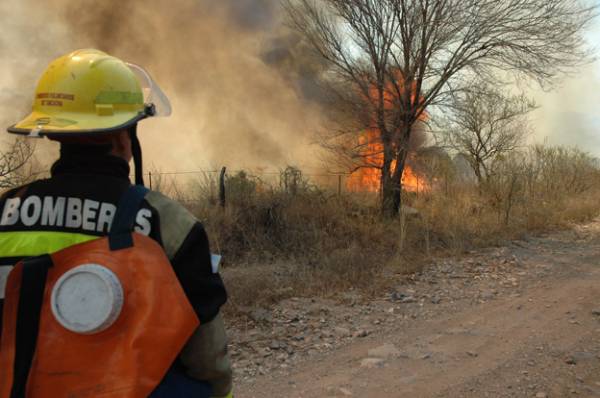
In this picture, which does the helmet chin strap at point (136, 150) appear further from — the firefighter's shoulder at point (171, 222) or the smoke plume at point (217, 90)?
the smoke plume at point (217, 90)

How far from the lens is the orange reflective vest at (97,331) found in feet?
3.25

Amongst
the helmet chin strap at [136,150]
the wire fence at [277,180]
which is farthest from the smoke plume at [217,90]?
the helmet chin strap at [136,150]

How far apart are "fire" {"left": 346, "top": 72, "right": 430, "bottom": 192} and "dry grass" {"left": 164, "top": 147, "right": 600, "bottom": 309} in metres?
0.30

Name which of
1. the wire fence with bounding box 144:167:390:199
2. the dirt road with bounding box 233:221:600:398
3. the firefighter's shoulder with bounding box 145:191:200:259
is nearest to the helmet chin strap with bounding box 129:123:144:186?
the firefighter's shoulder with bounding box 145:191:200:259

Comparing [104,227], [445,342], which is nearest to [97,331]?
[104,227]

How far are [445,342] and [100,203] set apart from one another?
3481 mm

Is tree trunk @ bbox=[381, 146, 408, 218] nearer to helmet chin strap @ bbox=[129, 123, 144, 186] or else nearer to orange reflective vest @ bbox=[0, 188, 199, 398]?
helmet chin strap @ bbox=[129, 123, 144, 186]

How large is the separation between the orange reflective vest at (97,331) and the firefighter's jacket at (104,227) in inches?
2.6

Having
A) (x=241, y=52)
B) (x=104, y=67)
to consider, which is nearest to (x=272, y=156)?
(x=241, y=52)

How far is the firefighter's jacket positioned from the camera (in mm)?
1093

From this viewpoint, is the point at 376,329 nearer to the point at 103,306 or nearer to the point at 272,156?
the point at 103,306

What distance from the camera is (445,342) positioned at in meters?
3.92

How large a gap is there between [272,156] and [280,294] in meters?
13.3

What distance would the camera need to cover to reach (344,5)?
31.0ft
